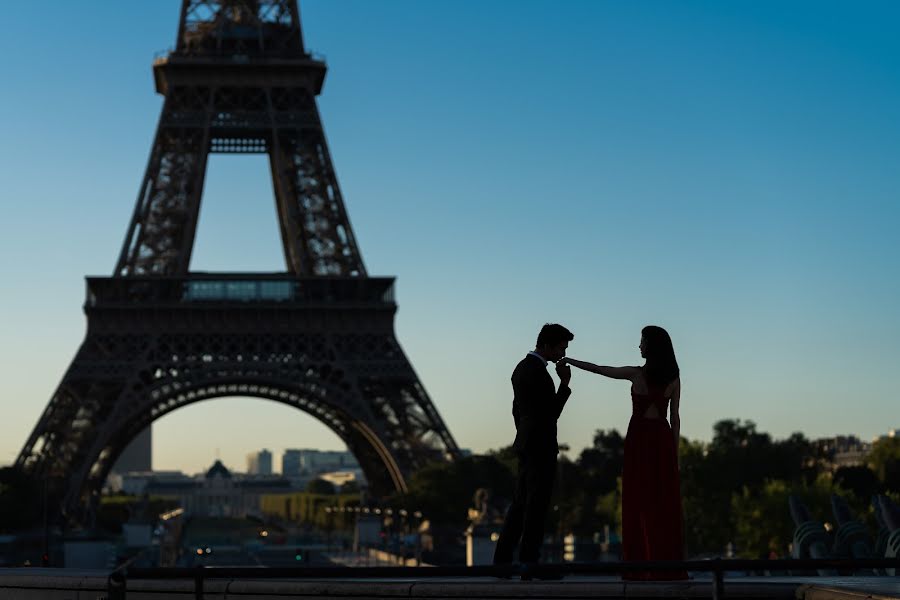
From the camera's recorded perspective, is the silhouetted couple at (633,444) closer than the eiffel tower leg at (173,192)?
Yes

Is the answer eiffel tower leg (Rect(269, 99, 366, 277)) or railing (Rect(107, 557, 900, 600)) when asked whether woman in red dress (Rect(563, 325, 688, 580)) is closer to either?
railing (Rect(107, 557, 900, 600))

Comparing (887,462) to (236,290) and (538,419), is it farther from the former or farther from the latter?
(538,419)

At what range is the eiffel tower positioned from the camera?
69.6 m

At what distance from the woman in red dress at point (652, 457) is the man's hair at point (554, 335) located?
1.26 feet

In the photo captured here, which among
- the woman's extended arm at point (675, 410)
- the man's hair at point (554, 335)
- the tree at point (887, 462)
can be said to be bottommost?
the woman's extended arm at point (675, 410)

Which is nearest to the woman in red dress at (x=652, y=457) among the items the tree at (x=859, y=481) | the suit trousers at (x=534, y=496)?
the suit trousers at (x=534, y=496)

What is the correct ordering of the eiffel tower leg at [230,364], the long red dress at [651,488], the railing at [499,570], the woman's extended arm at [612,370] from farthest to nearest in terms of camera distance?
1. the eiffel tower leg at [230,364]
2. the woman's extended arm at [612,370]
3. the long red dress at [651,488]
4. the railing at [499,570]

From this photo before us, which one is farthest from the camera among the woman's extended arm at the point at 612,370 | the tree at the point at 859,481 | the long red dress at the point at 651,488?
the tree at the point at 859,481

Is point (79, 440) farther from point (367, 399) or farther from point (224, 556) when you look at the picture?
point (224, 556)

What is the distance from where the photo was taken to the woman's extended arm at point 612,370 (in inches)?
523

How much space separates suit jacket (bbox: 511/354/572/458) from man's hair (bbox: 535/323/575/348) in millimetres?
190

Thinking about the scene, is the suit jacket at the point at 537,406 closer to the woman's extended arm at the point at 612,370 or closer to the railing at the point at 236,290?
the woman's extended arm at the point at 612,370

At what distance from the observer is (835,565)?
32.9ft

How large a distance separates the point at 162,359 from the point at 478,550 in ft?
88.4
